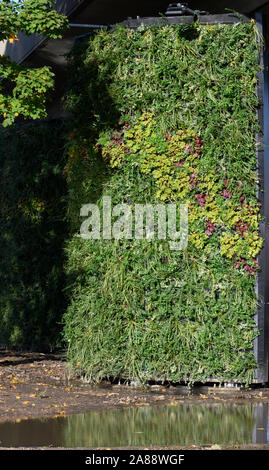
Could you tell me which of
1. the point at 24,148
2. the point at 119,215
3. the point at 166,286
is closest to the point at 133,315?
the point at 166,286

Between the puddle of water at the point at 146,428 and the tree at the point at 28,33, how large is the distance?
13.3 ft

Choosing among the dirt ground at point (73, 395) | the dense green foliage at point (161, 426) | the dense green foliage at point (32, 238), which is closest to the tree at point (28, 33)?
the dense green foliage at point (32, 238)

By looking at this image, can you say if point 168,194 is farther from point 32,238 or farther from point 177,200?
point 32,238

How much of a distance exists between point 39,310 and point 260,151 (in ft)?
16.6

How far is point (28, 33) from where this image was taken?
9.74 metres

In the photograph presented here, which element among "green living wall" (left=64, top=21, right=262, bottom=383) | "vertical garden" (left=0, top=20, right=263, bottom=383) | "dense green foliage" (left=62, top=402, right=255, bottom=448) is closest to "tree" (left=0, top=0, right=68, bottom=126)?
"vertical garden" (left=0, top=20, right=263, bottom=383)

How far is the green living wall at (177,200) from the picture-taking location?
9.16m

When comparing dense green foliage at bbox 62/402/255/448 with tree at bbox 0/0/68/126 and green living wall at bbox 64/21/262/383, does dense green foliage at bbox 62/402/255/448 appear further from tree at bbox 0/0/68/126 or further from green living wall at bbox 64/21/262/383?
tree at bbox 0/0/68/126

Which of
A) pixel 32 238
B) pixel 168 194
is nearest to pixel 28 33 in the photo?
pixel 168 194

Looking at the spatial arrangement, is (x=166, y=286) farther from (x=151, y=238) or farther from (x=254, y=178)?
(x=254, y=178)

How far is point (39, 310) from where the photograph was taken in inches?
496

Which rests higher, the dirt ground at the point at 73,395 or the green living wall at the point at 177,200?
the green living wall at the point at 177,200

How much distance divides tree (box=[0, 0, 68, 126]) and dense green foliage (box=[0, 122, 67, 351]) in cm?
273

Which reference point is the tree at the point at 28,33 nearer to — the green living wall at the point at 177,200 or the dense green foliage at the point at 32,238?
the green living wall at the point at 177,200
